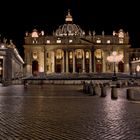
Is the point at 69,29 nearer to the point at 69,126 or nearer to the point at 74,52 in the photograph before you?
the point at 74,52

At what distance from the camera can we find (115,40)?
16562 cm

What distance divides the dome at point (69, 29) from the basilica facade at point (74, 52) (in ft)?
15.3

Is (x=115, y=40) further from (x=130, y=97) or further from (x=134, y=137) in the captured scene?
(x=134, y=137)

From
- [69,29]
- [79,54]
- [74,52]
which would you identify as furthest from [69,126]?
[69,29]

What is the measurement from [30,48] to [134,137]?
151144 mm

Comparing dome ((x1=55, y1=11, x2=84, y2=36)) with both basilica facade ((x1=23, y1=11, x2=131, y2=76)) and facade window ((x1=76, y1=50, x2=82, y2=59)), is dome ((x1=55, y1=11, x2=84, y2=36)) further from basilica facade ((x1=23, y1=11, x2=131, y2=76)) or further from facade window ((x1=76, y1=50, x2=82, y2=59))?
facade window ((x1=76, y1=50, x2=82, y2=59))

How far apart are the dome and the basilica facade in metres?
4.66

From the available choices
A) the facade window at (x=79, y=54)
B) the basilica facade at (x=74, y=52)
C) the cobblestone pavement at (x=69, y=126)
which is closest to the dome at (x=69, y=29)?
the basilica facade at (x=74, y=52)

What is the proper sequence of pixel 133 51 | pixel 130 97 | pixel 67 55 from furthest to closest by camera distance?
pixel 133 51
pixel 67 55
pixel 130 97

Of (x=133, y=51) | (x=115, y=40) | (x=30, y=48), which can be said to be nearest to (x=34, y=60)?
(x=30, y=48)

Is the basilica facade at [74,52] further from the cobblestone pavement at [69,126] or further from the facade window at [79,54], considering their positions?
the cobblestone pavement at [69,126]

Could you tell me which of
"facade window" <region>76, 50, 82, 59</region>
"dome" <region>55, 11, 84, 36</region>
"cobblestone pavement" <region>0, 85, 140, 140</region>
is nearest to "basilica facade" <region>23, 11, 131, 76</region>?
"facade window" <region>76, 50, 82, 59</region>

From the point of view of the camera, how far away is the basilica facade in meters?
160

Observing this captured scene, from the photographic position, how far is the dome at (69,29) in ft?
562
